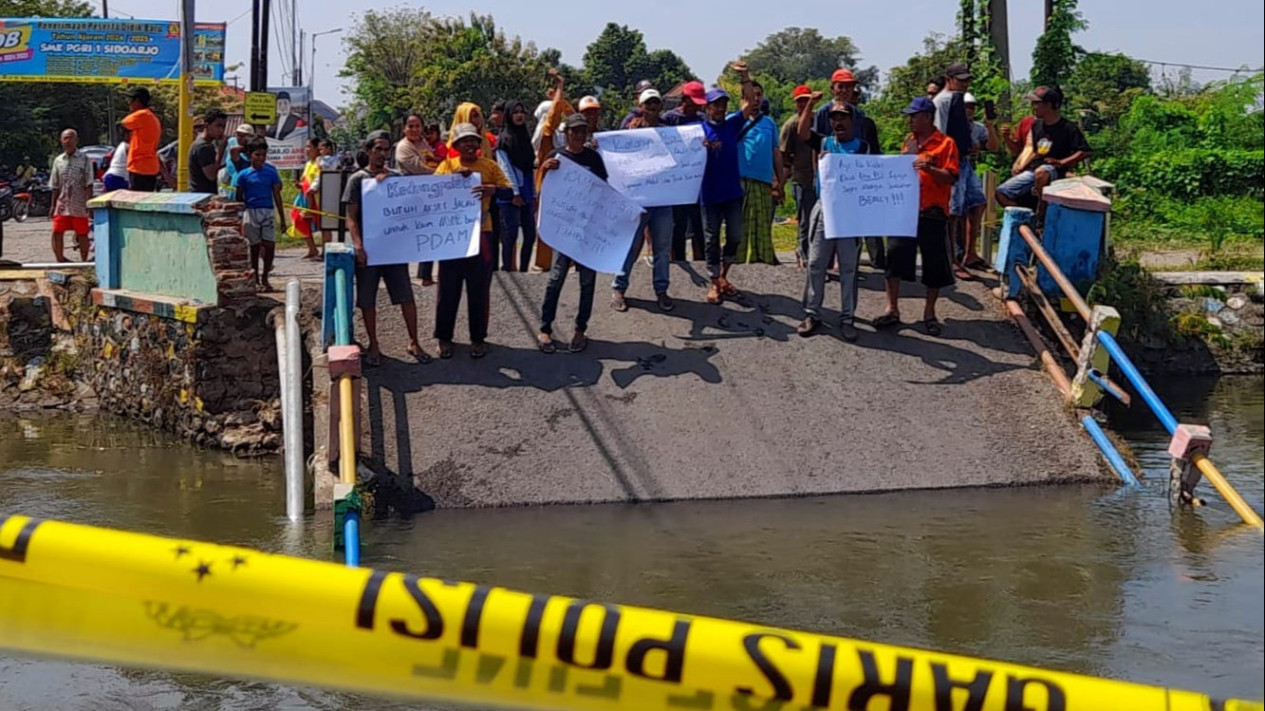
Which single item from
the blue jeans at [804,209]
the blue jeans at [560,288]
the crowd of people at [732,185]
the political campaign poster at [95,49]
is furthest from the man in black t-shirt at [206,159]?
the political campaign poster at [95,49]

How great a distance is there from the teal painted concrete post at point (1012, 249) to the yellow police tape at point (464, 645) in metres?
8.99

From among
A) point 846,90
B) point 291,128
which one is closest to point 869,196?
point 846,90

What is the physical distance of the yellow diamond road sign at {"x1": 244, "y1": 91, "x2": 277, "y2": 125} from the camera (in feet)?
93.4

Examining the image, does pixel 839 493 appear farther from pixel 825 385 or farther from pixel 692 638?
pixel 692 638

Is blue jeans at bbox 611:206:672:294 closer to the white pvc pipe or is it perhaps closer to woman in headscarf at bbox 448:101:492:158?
woman in headscarf at bbox 448:101:492:158

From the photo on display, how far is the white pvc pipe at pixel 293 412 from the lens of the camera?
8.97 m

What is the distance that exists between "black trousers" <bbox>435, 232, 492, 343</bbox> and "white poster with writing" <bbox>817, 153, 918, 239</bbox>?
2.54 metres

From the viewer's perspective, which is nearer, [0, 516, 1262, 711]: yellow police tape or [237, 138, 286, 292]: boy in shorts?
[0, 516, 1262, 711]: yellow police tape

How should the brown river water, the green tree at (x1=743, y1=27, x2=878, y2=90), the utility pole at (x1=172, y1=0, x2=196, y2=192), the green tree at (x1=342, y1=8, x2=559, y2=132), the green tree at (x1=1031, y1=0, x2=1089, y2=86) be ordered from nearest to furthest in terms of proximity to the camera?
the brown river water < the utility pole at (x1=172, y1=0, x2=196, y2=192) < the green tree at (x1=1031, y1=0, x2=1089, y2=86) < the green tree at (x1=342, y1=8, x2=559, y2=132) < the green tree at (x1=743, y1=27, x2=878, y2=90)

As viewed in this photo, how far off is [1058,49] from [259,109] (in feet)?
55.7

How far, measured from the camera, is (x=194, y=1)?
14094 mm

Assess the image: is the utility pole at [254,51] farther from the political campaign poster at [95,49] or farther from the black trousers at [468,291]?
the black trousers at [468,291]

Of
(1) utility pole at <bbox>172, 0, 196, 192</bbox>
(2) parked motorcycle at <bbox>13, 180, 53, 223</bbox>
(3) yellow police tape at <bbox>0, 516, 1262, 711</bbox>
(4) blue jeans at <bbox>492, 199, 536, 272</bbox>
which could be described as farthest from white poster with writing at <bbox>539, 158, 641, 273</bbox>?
(2) parked motorcycle at <bbox>13, 180, 53, 223</bbox>

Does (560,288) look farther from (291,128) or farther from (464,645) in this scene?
(291,128)
